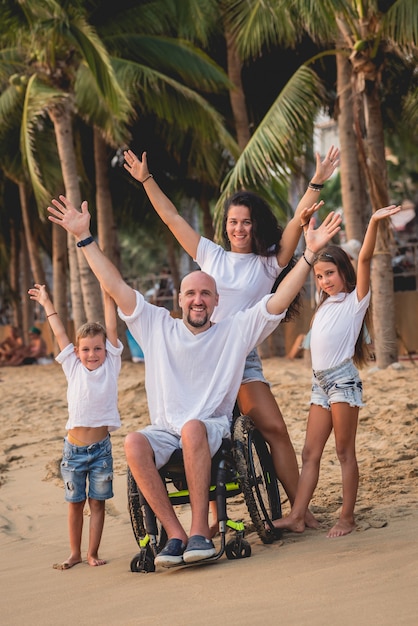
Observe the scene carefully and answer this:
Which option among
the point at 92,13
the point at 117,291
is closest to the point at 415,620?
the point at 117,291

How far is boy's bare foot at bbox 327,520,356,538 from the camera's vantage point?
16.1ft

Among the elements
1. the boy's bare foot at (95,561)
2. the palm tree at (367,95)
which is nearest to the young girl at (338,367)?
the boy's bare foot at (95,561)

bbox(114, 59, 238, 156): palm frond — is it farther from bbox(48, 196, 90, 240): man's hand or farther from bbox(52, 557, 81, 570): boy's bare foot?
bbox(52, 557, 81, 570): boy's bare foot

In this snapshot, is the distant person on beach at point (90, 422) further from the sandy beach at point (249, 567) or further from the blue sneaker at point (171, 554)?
the blue sneaker at point (171, 554)

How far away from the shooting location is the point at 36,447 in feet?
29.2

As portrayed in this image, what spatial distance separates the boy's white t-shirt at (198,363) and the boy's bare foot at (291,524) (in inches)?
25.5

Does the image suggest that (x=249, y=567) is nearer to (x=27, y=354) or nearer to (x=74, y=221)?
(x=74, y=221)

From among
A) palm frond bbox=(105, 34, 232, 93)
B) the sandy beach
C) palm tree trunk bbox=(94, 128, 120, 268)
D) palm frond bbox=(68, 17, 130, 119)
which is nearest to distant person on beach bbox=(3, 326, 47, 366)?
palm tree trunk bbox=(94, 128, 120, 268)

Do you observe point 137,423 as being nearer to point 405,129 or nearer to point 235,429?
point 235,429

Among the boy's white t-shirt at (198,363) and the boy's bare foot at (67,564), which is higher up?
the boy's white t-shirt at (198,363)

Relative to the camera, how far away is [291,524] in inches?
200

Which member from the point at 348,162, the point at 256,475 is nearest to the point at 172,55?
the point at 348,162

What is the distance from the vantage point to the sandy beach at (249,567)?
381 centimetres

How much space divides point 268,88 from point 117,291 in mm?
15986
